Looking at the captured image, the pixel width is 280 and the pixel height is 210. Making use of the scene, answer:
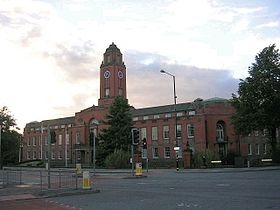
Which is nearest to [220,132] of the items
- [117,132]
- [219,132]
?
[219,132]

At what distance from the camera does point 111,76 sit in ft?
324

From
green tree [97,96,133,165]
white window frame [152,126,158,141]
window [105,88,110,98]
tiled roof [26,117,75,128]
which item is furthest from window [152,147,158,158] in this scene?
tiled roof [26,117,75,128]

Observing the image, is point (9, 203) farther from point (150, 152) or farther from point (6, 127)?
point (150, 152)

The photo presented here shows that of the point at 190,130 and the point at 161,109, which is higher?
the point at 161,109

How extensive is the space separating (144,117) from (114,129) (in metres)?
24.2

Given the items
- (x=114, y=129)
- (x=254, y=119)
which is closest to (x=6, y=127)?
(x=114, y=129)

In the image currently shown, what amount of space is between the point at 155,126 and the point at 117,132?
72.9ft

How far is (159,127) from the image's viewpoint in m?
83.9

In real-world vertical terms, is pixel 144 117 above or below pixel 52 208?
above

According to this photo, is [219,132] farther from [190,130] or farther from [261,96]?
[261,96]

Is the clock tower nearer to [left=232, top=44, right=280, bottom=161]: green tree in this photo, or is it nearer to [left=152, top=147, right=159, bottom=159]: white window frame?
[left=152, top=147, right=159, bottom=159]: white window frame

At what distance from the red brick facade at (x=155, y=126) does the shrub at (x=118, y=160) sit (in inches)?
406

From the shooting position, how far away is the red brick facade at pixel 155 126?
254 ft

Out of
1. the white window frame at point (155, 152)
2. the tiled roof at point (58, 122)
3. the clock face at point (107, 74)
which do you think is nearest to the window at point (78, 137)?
the tiled roof at point (58, 122)
